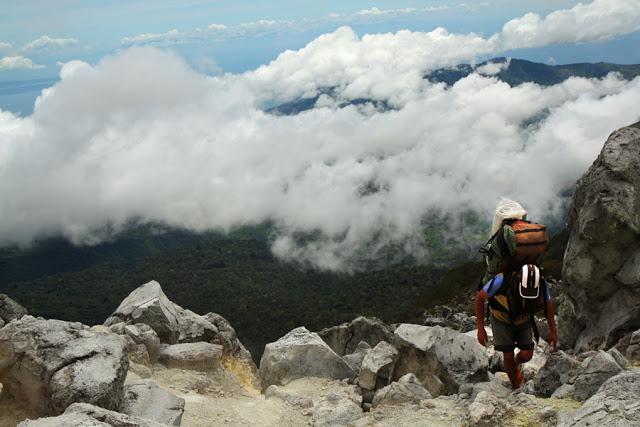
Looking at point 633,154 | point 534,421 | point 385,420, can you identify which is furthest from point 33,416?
point 633,154

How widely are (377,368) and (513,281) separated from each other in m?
7.06

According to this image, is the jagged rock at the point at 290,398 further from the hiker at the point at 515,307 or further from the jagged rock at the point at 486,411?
the hiker at the point at 515,307

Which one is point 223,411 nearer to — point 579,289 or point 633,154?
point 579,289

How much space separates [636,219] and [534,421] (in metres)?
15.8

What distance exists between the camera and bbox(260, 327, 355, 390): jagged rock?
59.1ft

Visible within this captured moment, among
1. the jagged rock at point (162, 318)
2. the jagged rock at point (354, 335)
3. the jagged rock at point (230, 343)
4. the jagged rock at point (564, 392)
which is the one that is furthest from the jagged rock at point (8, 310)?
the jagged rock at point (564, 392)

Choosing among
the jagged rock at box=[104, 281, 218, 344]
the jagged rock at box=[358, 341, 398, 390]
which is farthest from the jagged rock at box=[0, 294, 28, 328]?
the jagged rock at box=[358, 341, 398, 390]

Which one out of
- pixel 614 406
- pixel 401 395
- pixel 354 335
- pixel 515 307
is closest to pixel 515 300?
pixel 515 307

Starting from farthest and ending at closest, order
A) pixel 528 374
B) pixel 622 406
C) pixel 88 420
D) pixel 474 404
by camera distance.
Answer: pixel 528 374, pixel 474 404, pixel 88 420, pixel 622 406

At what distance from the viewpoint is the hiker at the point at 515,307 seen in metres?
10.4

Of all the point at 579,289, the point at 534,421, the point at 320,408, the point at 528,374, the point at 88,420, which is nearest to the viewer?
the point at 88,420

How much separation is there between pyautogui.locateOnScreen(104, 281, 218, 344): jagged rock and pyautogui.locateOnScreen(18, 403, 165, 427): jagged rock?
12.0 metres

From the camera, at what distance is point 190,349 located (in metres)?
18.0

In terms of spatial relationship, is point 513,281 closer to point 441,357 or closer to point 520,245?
point 520,245
